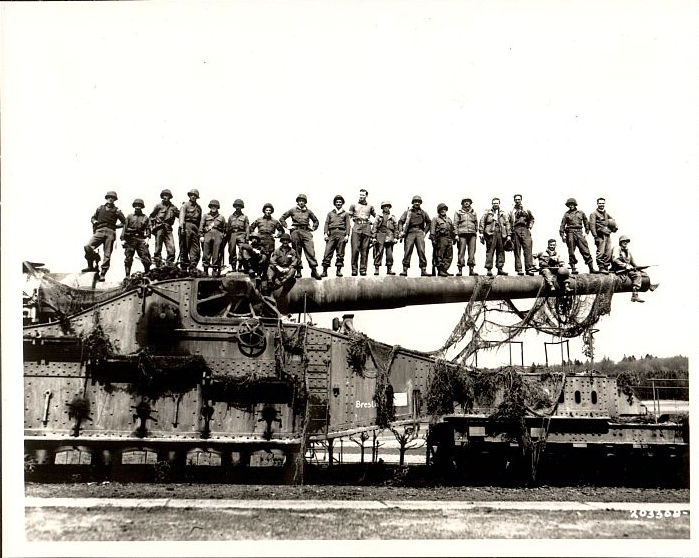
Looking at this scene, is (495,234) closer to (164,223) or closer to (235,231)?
(235,231)

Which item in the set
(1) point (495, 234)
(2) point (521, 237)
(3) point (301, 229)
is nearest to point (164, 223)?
(3) point (301, 229)

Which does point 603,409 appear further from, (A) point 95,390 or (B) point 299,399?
(A) point 95,390

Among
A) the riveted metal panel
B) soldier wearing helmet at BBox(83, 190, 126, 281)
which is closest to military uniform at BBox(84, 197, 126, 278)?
soldier wearing helmet at BBox(83, 190, 126, 281)

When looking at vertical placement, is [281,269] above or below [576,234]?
below

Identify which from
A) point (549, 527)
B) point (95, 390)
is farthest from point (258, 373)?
point (549, 527)

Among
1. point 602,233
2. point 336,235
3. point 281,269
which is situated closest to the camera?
point 281,269

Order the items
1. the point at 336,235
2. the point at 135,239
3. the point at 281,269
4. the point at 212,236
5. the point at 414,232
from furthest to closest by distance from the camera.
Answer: the point at 414,232
the point at 336,235
the point at 212,236
the point at 135,239
the point at 281,269

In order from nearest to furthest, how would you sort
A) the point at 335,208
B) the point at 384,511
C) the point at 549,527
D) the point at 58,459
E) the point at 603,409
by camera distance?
→ the point at 549,527, the point at 384,511, the point at 603,409, the point at 335,208, the point at 58,459
